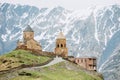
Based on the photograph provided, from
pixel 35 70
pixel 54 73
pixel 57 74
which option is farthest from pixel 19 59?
pixel 57 74

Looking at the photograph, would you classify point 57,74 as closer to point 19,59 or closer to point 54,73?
point 54,73

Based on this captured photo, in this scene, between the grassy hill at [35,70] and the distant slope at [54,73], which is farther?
the grassy hill at [35,70]

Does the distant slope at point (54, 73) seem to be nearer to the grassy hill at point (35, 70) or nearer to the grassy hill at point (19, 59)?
the grassy hill at point (35, 70)

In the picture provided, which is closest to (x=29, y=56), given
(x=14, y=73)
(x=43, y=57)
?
(x=43, y=57)

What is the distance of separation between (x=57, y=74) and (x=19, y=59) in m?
25.9

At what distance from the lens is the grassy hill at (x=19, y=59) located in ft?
542

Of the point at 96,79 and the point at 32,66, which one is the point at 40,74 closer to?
the point at 32,66

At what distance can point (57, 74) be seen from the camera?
14888cm

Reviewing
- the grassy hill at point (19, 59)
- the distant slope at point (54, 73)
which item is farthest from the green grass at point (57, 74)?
the grassy hill at point (19, 59)

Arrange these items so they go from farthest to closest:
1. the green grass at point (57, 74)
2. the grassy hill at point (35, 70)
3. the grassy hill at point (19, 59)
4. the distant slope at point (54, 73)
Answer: the grassy hill at point (19, 59)
the grassy hill at point (35, 70)
the distant slope at point (54, 73)
the green grass at point (57, 74)

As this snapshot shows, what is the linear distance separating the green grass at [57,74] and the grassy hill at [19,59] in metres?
10.1

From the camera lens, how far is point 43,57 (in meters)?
185

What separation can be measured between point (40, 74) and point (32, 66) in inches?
880

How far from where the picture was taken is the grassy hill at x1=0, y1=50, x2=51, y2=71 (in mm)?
165238
